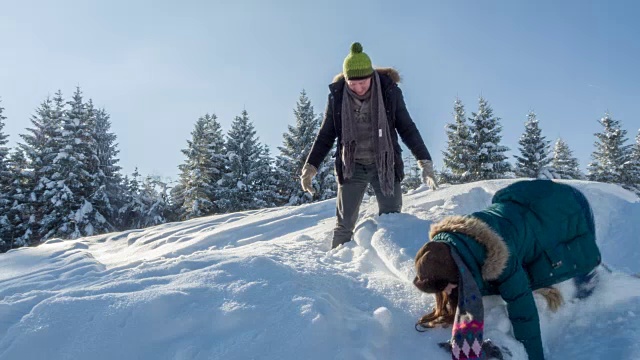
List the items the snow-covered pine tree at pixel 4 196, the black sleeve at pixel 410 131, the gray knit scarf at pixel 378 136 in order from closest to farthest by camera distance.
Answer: the gray knit scarf at pixel 378 136, the black sleeve at pixel 410 131, the snow-covered pine tree at pixel 4 196

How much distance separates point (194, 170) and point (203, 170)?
72cm

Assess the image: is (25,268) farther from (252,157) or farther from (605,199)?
(252,157)

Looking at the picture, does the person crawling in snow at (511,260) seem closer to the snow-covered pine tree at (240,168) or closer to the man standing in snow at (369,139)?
the man standing in snow at (369,139)

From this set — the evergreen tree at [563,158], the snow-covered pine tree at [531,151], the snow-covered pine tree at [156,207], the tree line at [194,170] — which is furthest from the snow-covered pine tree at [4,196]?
the evergreen tree at [563,158]

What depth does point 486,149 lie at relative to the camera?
21.8m

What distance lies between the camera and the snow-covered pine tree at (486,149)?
853 inches

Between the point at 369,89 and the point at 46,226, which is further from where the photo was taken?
the point at 46,226

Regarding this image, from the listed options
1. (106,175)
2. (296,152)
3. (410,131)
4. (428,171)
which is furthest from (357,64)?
(106,175)

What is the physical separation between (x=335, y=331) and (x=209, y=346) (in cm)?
62

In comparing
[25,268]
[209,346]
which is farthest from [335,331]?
[25,268]

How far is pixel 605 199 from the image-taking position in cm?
417

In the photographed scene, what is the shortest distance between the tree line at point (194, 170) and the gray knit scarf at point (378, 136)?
54.1ft

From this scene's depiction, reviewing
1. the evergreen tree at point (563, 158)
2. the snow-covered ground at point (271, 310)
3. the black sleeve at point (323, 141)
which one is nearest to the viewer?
the snow-covered ground at point (271, 310)

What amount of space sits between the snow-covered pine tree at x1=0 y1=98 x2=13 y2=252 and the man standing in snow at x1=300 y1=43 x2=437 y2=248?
21.0 metres
